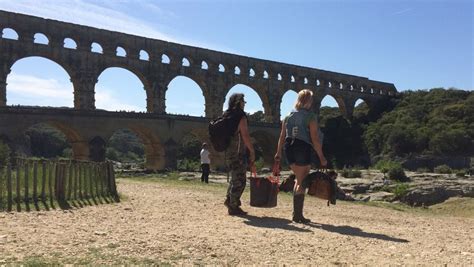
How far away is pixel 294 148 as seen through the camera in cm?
612

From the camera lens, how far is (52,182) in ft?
26.8

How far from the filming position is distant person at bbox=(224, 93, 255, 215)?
6766 mm

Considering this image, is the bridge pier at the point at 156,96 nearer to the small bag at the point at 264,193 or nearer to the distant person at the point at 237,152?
the distant person at the point at 237,152

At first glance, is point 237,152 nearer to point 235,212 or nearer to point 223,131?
point 223,131

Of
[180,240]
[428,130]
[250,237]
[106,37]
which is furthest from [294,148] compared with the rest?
[428,130]

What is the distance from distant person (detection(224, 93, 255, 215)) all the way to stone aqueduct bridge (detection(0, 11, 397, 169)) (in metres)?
22.4

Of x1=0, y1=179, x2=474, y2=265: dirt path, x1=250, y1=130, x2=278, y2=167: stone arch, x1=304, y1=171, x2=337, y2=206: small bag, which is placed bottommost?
x1=0, y1=179, x2=474, y2=265: dirt path

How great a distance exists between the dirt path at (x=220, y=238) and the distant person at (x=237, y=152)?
0.30 metres

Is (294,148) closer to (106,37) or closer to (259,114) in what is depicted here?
(106,37)

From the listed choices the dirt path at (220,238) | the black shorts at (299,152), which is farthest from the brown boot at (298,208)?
the black shorts at (299,152)

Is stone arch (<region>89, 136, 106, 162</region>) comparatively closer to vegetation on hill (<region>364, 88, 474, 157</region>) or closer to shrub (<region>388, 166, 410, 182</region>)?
shrub (<region>388, 166, 410, 182</region>)

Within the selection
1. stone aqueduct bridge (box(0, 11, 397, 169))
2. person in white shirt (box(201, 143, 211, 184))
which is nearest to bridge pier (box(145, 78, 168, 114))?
stone aqueduct bridge (box(0, 11, 397, 169))

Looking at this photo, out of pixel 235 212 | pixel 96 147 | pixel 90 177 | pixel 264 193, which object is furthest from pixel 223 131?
pixel 96 147

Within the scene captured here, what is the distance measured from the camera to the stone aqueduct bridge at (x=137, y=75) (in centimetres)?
2925
